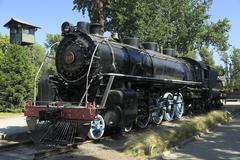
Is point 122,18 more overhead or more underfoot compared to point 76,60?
more overhead

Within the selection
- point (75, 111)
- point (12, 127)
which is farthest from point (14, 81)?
point (75, 111)

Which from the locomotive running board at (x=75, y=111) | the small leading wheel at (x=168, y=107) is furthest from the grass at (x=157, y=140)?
the small leading wheel at (x=168, y=107)

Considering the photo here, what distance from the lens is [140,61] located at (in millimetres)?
16391

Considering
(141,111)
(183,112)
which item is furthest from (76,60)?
(183,112)

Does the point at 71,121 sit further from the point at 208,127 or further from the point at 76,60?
the point at 208,127

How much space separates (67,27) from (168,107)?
7058mm

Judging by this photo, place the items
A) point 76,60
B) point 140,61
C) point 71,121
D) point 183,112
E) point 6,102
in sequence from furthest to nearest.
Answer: point 6,102, point 183,112, point 140,61, point 76,60, point 71,121

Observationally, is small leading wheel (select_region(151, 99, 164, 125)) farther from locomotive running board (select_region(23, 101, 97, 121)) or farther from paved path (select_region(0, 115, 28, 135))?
locomotive running board (select_region(23, 101, 97, 121))

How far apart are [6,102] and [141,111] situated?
12.4 meters

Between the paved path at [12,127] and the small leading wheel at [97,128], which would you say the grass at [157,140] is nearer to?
the small leading wheel at [97,128]

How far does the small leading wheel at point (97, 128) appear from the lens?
43.0 ft

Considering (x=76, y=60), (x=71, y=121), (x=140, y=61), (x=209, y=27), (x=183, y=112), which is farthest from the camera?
(x=209, y=27)

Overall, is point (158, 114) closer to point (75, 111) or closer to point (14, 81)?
point (75, 111)

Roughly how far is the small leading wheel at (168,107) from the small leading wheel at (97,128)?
635 cm
